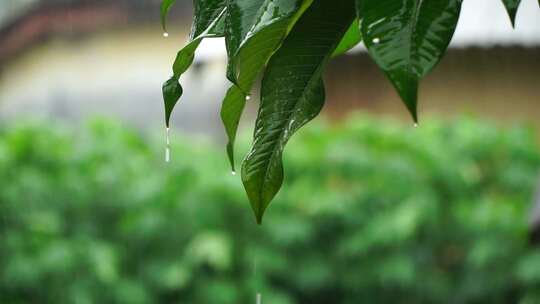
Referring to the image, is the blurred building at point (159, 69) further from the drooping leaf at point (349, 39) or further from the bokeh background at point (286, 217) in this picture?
the drooping leaf at point (349, 39)

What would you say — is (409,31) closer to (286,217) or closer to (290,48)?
(290,48)

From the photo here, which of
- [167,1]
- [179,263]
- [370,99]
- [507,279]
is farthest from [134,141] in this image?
[167,1]

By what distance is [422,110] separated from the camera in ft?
22.6

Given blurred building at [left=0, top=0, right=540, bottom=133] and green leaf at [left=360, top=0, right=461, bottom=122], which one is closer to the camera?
green leaf at [left=360, top=0, right=461, bottom=122]

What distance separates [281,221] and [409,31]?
5289 millimetres

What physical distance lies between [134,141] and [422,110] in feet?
5.91

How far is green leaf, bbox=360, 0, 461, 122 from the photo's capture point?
0.63 metres

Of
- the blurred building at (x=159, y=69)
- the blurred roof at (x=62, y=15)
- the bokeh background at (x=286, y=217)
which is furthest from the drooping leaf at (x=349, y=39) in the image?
the blurred roof at (x=62, y=15)

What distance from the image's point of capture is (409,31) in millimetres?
643

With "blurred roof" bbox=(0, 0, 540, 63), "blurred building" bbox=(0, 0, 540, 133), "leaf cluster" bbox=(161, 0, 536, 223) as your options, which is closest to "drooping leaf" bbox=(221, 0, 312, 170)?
"leaf cluster" bbox=(161, 0, 536, 223)

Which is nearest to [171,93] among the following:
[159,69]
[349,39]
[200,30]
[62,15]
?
[200,30]

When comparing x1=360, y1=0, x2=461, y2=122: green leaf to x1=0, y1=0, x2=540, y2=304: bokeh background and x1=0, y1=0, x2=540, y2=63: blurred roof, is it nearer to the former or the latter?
x1=0, y1=0, x2=540, y2=304: bokeh background

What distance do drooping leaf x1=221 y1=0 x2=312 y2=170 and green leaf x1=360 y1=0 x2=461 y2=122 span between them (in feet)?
0.23

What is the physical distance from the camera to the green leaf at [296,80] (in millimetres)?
729
